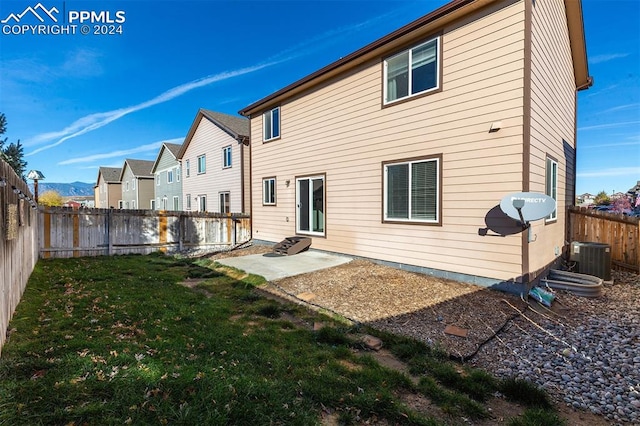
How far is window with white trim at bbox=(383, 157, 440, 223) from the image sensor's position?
270 inches

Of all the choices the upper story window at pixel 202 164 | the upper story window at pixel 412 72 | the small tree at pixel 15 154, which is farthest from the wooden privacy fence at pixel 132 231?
the small tree at pixel 15 154

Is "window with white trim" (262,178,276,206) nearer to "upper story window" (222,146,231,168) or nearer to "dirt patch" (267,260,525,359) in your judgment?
"upper story window" (222,146,231,168)

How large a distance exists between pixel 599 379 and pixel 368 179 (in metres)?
5.99

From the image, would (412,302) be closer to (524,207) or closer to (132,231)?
(524,207)

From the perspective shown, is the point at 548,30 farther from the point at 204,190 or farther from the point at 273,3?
the point at 204,190

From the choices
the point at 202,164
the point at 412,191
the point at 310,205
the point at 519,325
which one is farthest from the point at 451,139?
the point at 202,164

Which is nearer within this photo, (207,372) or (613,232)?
(207,372)

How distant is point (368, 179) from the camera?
8.27m

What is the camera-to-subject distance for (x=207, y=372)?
2.86 meters

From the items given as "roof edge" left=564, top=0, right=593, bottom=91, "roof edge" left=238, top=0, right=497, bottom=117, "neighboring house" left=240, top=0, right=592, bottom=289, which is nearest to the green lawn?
"neighboring house" left=240, top=0, right=592, bottom=289

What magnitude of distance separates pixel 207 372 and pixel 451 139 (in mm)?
6259

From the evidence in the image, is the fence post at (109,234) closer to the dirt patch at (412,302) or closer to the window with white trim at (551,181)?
the dirt patch at (412,302)

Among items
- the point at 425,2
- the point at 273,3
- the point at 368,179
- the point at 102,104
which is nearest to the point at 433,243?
the point at 368,179

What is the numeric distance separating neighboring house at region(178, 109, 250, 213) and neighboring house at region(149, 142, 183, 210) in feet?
6.00
